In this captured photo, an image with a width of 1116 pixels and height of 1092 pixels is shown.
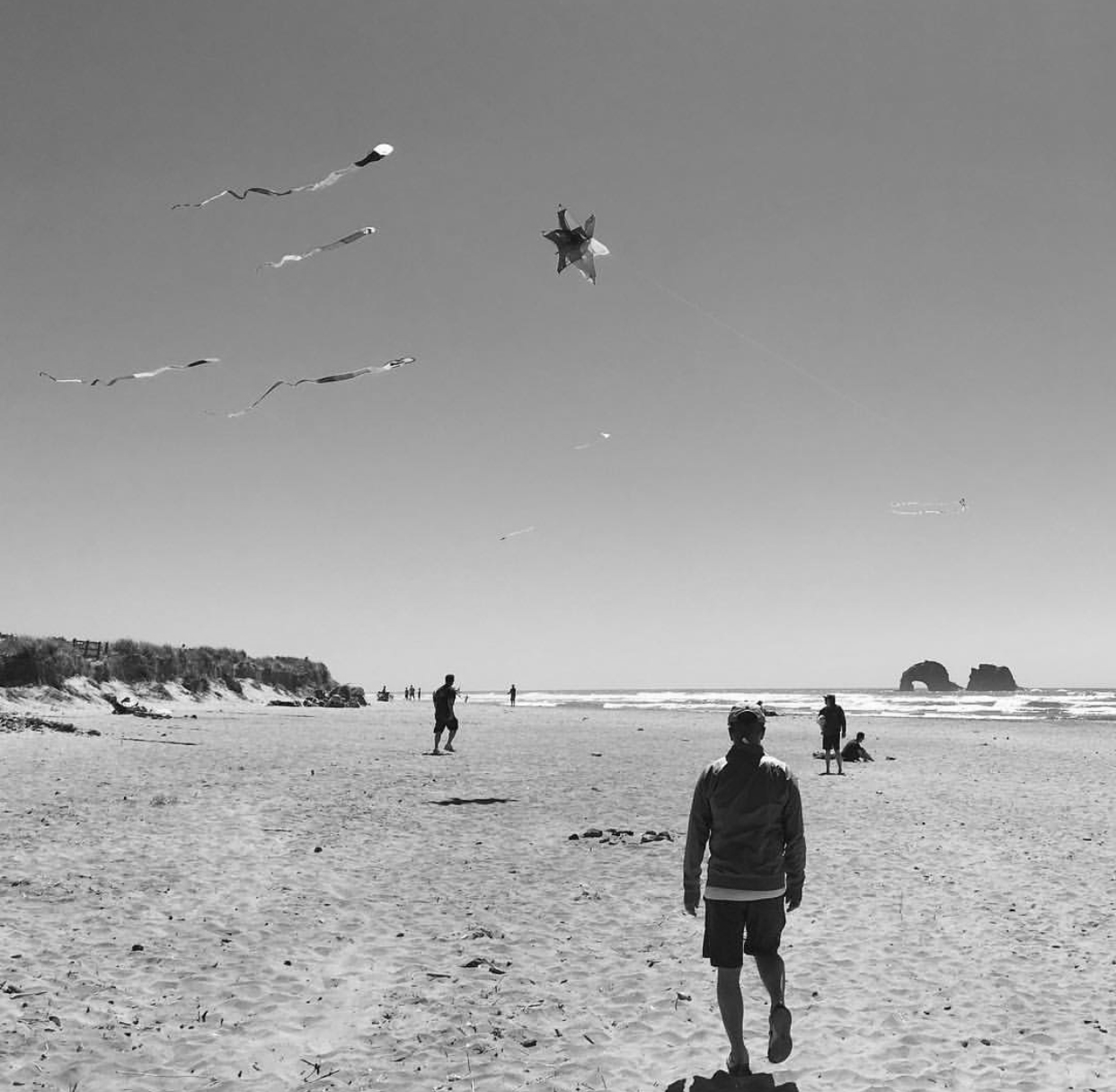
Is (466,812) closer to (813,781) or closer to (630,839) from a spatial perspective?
(630,839)

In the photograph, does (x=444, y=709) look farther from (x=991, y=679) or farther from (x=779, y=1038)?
(x=991, y=679)

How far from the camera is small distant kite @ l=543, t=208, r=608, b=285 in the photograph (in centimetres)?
886

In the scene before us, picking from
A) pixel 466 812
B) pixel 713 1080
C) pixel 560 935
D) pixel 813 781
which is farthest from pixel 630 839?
pixel 813 781

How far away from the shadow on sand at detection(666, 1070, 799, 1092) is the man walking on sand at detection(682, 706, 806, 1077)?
5 cm

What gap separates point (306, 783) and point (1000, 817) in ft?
42.5

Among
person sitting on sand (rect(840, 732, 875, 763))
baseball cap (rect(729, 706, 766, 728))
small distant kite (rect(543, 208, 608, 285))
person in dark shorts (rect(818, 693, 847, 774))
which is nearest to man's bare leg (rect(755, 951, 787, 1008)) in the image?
baseball cap (rect(729, 706, 766, 728))

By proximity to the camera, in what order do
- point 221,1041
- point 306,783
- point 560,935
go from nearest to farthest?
point 221,1041
point 560,935
point 306,783

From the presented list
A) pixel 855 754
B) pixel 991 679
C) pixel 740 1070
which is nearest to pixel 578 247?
pixel 740 1070

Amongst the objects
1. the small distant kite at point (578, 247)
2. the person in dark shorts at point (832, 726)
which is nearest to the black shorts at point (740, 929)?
the small distant kite at point (578, 247)

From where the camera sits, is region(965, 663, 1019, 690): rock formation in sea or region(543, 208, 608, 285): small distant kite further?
region(965, 663, 1019, 690): rock formation in sea

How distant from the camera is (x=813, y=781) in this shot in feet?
63.3

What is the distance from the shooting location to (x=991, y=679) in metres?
190

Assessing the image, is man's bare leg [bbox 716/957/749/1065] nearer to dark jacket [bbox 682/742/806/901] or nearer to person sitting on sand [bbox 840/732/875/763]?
dark jacket [bbox 682/742/806/901]

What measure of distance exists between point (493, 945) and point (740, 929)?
309cm
